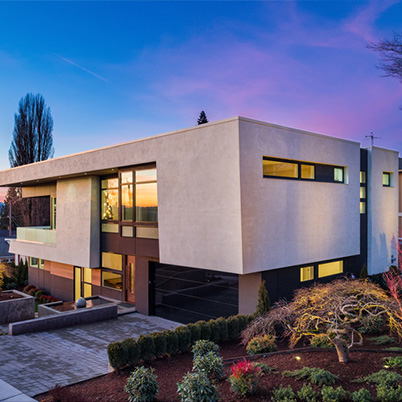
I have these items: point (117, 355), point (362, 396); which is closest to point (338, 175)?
point (362, 396)

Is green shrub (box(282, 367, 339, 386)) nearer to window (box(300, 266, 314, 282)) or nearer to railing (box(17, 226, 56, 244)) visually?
window (box(300, 266, 314, 282))

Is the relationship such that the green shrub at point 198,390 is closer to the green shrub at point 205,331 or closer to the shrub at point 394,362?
the shrub at point 394,362

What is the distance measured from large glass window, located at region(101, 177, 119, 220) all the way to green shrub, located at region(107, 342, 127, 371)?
9798mm

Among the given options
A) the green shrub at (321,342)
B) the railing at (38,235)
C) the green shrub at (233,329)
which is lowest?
the green shrub at (233,329)

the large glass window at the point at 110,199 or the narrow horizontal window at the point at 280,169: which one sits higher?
the narrow horizontal window at the point at 280,169

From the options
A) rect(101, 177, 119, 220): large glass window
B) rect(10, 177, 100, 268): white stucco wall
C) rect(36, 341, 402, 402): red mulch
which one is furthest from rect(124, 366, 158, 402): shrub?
rect(10, 177, 100, 268): white stucco wall

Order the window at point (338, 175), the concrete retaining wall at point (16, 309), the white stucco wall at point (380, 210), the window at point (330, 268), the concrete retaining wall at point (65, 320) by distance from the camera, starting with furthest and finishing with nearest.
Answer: the white stucco wall at point (380, 210), the concrete retaining wall at point (16, 309), the window at point (338, 175), the window at point (330, 268), the concrete retaining wall at point (65, 320)

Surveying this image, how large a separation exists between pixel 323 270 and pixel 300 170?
4636mm

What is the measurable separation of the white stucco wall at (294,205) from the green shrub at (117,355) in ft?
14.8

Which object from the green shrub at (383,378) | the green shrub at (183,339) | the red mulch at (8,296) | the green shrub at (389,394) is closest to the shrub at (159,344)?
the green shrub at (183,339)

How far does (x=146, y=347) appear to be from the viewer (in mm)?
9609

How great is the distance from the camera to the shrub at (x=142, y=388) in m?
6.77

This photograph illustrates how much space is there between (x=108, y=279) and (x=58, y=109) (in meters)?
26.8

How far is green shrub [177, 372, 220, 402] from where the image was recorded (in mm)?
6117
